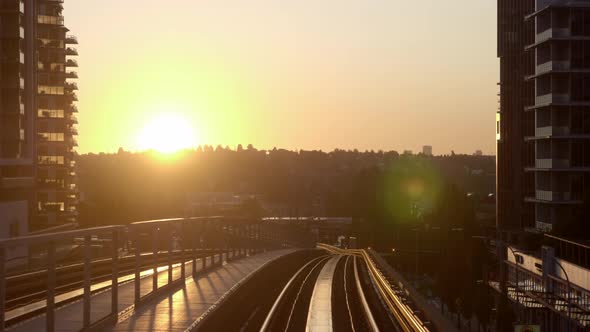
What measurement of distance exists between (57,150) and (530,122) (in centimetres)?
4524

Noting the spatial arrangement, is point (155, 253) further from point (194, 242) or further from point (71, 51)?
point (71, 51)

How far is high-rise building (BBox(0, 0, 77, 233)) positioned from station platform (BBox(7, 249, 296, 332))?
Answer: 34.0 m

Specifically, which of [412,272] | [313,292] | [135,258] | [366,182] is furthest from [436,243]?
[366,182]

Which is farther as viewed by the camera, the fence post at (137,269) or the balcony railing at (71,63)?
the balcony railing at (71,63)

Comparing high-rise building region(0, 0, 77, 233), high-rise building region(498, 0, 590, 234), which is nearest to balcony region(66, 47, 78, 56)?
high-rise building region(0, 0, 77, 233)

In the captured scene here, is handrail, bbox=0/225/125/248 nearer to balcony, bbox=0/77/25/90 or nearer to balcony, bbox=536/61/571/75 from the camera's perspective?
balcony, bbox=536/61/571/75

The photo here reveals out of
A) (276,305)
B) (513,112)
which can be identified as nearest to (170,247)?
(276,305)

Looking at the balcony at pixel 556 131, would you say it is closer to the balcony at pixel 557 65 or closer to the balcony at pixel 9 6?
the balcony at pixel 557 65

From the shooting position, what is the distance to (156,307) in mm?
16812

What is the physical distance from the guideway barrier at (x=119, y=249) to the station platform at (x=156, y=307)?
0.45 feet

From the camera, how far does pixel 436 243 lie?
7569 cm

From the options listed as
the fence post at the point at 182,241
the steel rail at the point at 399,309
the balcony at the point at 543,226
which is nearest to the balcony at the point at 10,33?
the steel rail at the point at 399,309

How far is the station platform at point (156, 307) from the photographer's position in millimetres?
12117

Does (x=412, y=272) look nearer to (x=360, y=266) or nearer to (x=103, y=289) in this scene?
(x=360, y=266)
